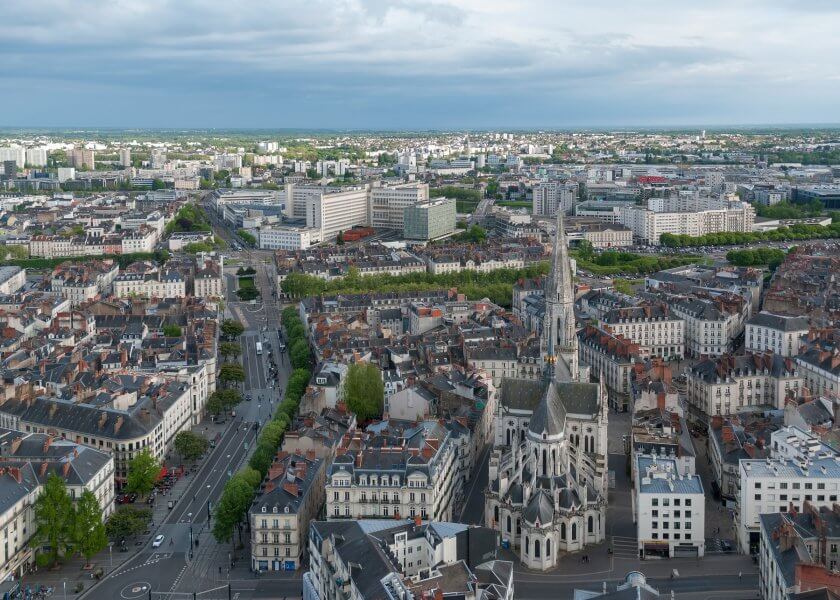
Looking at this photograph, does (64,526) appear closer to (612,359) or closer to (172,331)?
(172,331)

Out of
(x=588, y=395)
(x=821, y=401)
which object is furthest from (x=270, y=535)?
(x=821, y=401)

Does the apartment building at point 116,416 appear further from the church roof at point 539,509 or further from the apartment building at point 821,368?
the apartment building at point 821,368

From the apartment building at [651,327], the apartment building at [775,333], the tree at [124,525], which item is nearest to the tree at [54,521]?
the tree at [124,525]

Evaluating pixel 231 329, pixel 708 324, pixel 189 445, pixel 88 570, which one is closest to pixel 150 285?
pixel 231 329

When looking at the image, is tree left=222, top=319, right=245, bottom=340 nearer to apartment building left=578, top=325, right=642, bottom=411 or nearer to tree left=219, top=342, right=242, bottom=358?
tree left=219, top=342, right=242, bottom=358

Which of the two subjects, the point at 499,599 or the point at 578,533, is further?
the point at 578,533

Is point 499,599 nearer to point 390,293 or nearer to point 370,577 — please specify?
point 370,577
